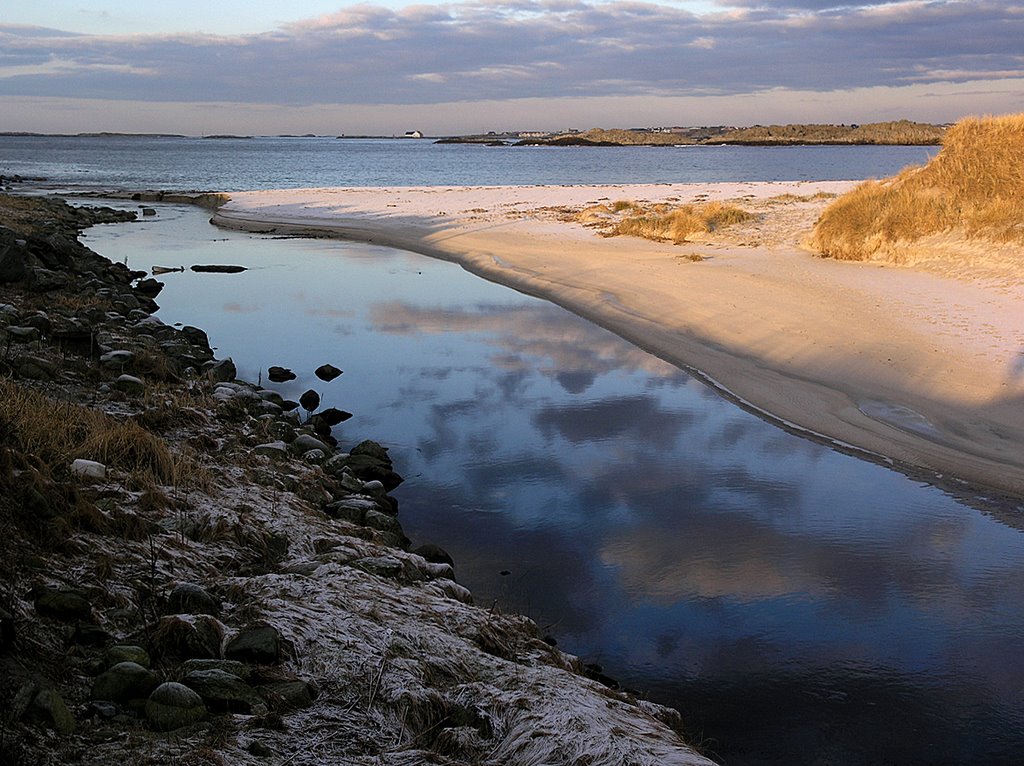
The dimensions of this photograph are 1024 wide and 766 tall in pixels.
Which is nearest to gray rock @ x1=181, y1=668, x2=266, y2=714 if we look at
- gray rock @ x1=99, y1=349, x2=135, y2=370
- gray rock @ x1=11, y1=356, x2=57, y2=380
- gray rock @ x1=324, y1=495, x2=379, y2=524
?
gray rock @ x1=324, y1=495, x2=379, y2=524

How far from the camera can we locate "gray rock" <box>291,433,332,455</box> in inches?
350

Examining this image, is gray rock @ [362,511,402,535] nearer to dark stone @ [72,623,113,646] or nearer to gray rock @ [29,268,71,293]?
dark stone @ [72,623,113,646]

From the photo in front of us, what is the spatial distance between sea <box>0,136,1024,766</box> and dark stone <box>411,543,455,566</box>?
26 cm

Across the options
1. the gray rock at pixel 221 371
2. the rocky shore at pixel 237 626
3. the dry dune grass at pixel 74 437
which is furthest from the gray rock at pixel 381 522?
the gray rock at pixel 221 371

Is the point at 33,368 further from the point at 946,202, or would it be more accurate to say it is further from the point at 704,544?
the point at 946,202

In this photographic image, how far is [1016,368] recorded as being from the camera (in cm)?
1105

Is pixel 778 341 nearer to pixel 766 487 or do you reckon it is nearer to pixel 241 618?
pixel 766 487

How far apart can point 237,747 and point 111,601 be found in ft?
4.84

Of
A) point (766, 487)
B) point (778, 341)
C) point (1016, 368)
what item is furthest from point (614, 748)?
point (778, 341)

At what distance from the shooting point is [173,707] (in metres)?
3.75

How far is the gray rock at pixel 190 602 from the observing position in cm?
475

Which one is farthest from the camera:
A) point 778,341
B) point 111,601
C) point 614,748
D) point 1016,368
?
point 778,341

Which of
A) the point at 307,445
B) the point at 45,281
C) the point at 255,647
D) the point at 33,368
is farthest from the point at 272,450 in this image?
the point at 45,281

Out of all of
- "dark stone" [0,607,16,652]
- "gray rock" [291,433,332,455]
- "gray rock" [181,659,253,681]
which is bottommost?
"gray rock" [291,433,332,455]
